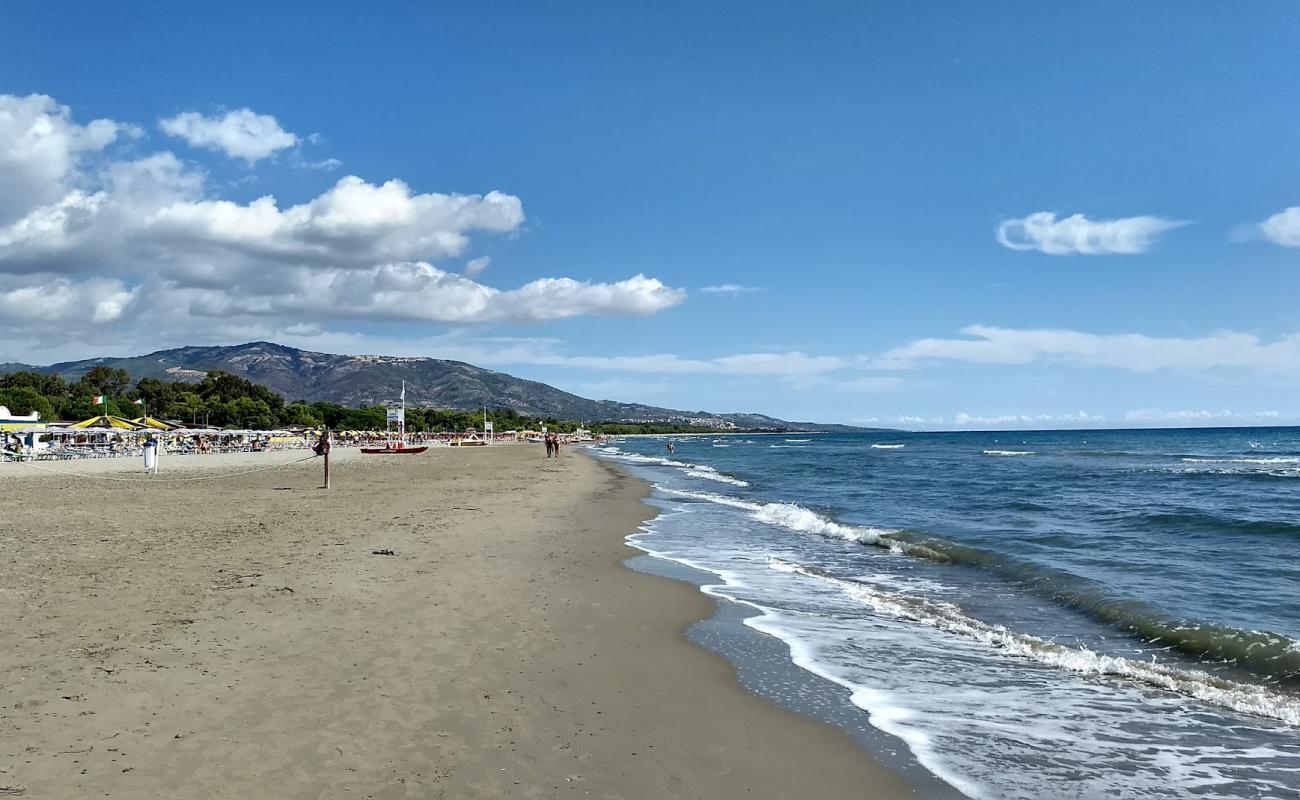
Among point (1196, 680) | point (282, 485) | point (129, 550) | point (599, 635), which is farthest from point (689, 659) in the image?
point (282, 485)

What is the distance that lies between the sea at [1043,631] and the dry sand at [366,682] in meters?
1.05

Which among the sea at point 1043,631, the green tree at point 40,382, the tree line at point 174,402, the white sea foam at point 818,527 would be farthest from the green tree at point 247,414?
the sea at point 1043,631

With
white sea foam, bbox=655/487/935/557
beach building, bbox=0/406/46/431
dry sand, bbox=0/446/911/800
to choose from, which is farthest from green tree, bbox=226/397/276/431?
dry sand, bbox=0/446/911/800

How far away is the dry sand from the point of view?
14.0ft

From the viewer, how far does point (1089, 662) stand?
7375 millimetres

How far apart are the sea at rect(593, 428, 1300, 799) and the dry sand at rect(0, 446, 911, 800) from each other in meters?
1.05

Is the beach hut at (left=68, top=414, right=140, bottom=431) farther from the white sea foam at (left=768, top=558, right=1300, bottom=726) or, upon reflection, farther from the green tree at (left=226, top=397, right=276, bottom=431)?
the white sea foam at (left=768, top=558, right=1300, bottom=726)

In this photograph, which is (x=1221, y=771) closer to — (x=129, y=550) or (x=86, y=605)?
(x=86, y=605)

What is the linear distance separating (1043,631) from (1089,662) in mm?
1465

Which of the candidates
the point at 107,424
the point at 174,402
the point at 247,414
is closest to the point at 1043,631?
the point at 107,424

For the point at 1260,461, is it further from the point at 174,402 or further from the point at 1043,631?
the point at 174,402

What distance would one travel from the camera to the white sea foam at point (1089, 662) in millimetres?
6352

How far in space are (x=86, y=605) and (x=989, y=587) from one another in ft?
37.3

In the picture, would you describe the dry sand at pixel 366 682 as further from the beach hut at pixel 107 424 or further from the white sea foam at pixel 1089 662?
the beach hut at pixel 107 424
